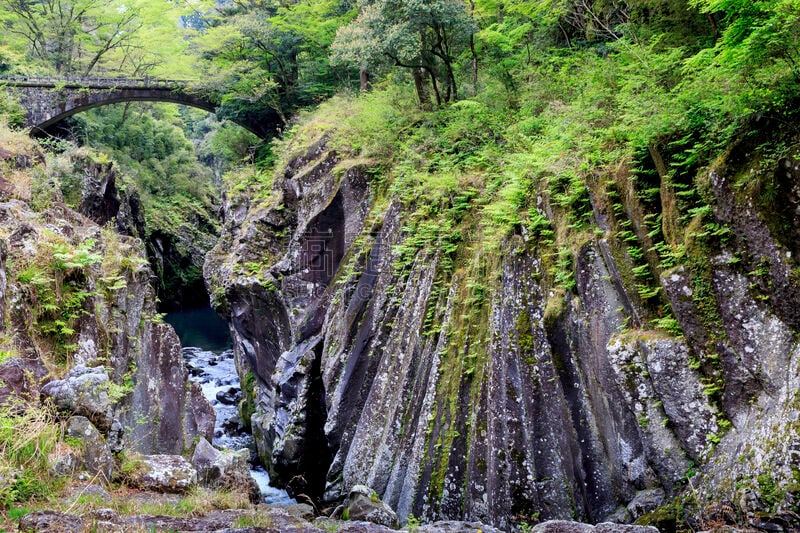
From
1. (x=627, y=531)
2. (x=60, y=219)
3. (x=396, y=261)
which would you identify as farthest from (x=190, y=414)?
(x=627, y=531)

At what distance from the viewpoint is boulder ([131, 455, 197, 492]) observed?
797 centimetres

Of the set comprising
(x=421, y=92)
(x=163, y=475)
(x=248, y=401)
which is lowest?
(x=248, y=401)

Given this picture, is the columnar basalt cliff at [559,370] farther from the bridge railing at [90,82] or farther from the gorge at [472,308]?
the bridge railing at [90,82]

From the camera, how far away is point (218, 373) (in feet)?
94.9

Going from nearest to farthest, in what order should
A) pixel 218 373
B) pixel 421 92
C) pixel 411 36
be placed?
pixel 411 36 < pixel 421 92 < pixel 218 373

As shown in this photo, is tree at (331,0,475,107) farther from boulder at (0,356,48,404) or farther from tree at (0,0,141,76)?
tree at (0,0,141,76)

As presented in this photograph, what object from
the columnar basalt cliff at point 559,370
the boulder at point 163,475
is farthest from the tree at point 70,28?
the boulder at point 163,475

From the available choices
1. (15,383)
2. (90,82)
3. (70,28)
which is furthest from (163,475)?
(70,28)

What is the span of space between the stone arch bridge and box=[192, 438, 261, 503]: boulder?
25824 millimetres

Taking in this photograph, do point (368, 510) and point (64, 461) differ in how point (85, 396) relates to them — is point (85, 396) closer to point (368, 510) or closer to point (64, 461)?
point (64, 461)

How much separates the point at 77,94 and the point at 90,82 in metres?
1.16

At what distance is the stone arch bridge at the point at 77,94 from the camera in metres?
32.3

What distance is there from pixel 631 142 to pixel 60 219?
13185mm

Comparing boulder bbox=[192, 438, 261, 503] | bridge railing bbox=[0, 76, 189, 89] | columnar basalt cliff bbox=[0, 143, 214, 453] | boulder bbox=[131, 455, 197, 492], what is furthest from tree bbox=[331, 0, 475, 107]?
bridge railing bbox=[0, 76, 189, 89]
